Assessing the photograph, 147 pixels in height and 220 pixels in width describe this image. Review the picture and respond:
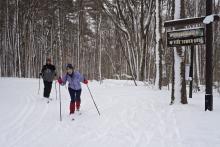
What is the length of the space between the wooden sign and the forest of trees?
64cm

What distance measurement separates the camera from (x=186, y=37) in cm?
1029

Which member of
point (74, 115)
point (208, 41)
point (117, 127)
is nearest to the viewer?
point (117, 127)

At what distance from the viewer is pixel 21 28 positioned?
3300 centimetres

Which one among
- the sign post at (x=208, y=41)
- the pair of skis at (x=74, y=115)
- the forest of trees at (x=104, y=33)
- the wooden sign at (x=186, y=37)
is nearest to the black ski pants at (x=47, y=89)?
the pair of skis at (x=74, y=115)

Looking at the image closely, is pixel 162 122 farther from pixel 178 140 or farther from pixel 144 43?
pixel 144 43

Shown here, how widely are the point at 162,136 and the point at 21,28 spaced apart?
2824 centimetres

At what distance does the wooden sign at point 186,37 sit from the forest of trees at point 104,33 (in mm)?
645

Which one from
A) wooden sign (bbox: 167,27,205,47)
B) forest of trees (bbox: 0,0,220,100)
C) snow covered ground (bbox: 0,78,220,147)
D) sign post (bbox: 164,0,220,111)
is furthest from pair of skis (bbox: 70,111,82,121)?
sign post (bbox: 164,0,220,111)

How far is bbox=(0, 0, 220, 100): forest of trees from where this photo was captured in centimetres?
2306

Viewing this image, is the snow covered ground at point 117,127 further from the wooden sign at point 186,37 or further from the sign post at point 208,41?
the wooden sign at point 186,37

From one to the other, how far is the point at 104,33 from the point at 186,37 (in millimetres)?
33567

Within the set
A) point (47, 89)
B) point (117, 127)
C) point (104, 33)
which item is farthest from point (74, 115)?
point (104, 33)

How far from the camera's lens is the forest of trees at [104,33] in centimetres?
2306

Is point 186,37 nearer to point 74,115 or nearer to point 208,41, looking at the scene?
point 208,41
